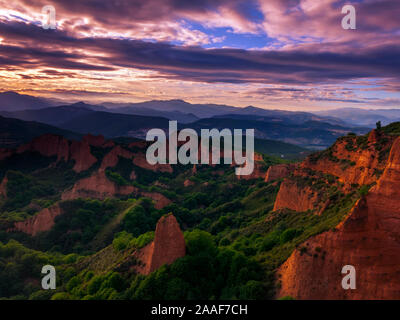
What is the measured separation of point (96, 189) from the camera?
8106 centimetres

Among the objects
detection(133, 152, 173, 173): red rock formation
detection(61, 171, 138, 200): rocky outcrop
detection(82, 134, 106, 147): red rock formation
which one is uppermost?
detection(82, 134, 106, 147): red rock formation

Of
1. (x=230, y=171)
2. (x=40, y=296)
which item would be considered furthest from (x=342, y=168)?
(x=230, y=171)

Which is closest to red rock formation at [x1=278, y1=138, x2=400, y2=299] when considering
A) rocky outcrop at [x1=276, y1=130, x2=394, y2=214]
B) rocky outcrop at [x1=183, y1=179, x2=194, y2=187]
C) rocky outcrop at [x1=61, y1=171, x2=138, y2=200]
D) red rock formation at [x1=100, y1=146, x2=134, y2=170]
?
rocky outcrop at [x1=276, y1=130, x2=394, y2=214]

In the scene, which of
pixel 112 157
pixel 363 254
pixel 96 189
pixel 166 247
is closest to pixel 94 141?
pixel 112 157

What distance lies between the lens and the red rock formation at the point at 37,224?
181ft

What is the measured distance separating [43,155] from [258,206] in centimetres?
9579

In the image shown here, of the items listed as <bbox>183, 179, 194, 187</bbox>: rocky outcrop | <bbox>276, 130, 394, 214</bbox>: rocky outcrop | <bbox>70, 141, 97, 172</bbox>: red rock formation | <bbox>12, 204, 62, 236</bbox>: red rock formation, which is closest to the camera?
<bbox>276, 130, 394, 214</bbox>: rocky outcrop

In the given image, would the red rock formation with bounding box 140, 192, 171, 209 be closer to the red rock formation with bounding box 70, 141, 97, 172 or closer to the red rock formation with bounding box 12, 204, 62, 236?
the red rock formation with bounding box 12, 204, 62, 236

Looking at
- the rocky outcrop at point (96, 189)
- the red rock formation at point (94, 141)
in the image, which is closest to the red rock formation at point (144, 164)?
the red rock formation at point (94, 141)

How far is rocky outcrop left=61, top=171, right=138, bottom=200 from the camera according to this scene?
80188 millimetres

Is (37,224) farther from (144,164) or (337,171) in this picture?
(144,164)

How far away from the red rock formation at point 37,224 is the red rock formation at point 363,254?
49.4 meters

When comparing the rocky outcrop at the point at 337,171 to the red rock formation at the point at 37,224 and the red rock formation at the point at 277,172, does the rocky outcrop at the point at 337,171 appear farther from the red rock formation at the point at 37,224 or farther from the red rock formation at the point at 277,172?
the red rock formation at the point at 37,224

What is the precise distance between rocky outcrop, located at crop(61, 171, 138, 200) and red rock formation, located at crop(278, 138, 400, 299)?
67175mm
